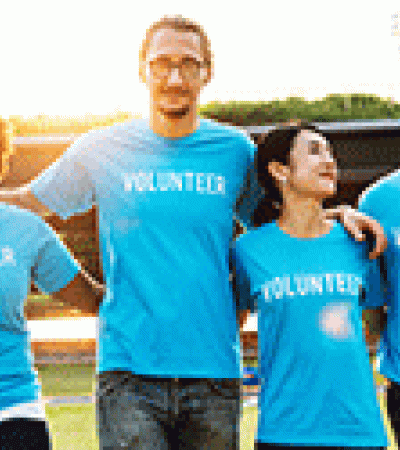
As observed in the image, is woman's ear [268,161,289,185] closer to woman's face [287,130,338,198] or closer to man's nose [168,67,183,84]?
woman's face [287,130,338,198]

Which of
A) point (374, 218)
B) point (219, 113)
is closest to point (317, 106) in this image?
point (219, 113)

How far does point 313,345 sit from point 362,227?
421mm

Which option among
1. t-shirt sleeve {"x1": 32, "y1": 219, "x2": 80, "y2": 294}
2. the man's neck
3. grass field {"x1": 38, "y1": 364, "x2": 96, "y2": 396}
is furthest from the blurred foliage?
t-shirt sleeve {"x1": 32, "y1": 219, "x2": 80, "y2": 294}

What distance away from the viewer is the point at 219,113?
1037 centimetres

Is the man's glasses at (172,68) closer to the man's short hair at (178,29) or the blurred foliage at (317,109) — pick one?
the man's short hair at (178,29)

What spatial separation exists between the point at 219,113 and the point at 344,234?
27.7 ft

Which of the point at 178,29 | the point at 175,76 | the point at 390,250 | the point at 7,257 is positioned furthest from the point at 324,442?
the point at 178,29

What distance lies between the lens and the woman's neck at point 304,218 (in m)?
2.10

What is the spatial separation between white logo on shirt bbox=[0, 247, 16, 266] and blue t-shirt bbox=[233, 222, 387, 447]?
0.71 m

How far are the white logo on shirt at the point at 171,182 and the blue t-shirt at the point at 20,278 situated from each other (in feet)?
1.01

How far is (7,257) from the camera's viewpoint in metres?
1.94

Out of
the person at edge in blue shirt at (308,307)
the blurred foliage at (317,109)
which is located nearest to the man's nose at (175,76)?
the person at edge in blue shirt at (308,307)

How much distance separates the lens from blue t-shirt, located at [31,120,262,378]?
1981 millimetres

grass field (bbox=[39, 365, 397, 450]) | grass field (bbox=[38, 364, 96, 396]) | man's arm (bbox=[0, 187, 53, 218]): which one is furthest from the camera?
grass field (bbox=[38, 364, 96, 396])
